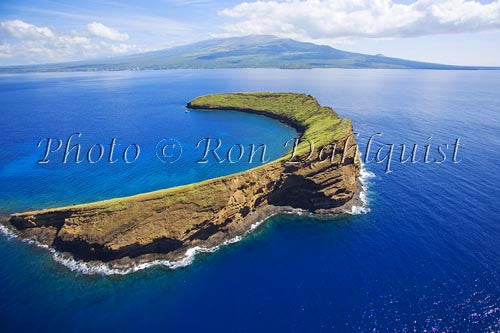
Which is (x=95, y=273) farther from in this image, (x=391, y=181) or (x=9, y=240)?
(x=391, y=181)

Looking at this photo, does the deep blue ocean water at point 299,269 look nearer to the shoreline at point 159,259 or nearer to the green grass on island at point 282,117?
the shoreline at point 159,259

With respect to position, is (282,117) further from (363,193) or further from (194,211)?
(194,211)

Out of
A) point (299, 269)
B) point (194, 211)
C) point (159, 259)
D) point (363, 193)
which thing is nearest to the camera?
point (299, 269)

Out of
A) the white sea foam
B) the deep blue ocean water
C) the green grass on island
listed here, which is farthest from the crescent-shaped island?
the deep blue ocean water

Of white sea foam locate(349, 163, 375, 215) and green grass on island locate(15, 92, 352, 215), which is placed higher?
green grass on island locate(15, 92, 352, 215)

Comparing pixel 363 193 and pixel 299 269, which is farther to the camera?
pixel 363 193

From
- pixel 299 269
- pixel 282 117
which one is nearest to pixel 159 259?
pixel 299 269

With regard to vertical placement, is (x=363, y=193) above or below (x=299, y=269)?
above

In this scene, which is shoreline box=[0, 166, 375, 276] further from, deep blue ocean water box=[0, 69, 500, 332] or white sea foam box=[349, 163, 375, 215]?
deep blue ocean water box=[0, 69, 500, 332]

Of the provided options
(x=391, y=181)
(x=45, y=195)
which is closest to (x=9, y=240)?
(x=45, y=195)
